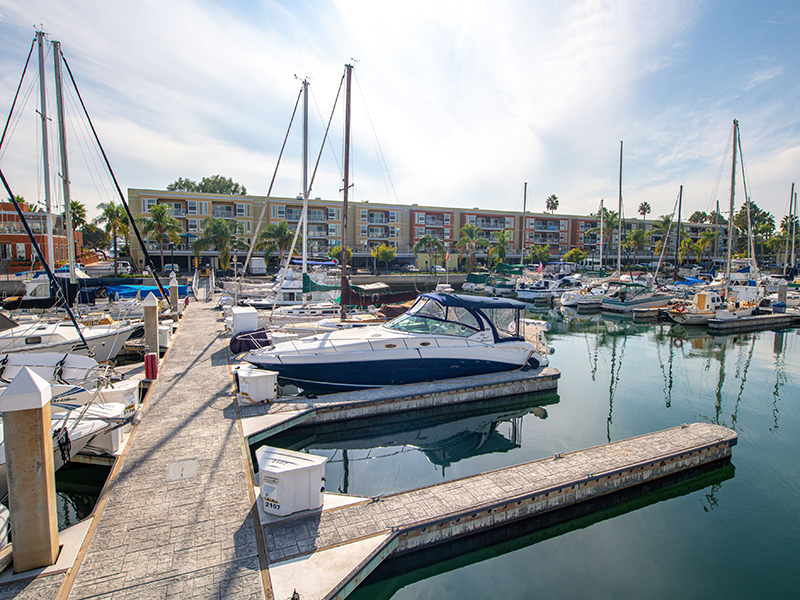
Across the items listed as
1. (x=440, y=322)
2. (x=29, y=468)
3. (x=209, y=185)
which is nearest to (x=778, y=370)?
(x=440, y=322)

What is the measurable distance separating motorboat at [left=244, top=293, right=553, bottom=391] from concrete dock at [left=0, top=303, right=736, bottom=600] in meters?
1.42

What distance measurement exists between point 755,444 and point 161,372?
1564 cm

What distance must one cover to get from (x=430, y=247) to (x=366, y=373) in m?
46.7

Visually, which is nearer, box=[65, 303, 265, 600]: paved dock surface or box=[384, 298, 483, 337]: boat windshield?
box=[65, 303, 265, 600]: paved dock surface

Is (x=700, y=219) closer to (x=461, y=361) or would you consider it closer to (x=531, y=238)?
(x=531, y=238)

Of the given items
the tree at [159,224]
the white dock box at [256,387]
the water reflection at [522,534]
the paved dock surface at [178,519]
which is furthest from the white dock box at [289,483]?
the tree at [159,224]

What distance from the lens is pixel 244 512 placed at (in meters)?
5.81

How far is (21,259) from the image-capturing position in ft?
123

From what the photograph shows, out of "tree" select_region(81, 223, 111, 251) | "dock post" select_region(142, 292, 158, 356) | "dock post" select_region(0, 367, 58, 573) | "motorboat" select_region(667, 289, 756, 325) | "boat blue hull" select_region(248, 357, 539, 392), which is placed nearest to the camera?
"dock post" select_region(0, 367, 58, 573)

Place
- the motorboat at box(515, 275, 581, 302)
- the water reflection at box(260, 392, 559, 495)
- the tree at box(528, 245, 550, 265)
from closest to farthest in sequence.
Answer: the water reflection at box(260, 392, 559, 495), the motorboat at box(515, 275, 581, 302), the tree at box(528, 245, 550, 265)

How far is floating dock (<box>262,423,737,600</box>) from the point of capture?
4.95 m

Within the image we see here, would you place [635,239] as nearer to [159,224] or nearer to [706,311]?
[706,311]

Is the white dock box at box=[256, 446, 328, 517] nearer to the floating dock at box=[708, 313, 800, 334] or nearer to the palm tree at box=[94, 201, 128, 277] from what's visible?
the floating dock at box=[708, 313, 800, 334]

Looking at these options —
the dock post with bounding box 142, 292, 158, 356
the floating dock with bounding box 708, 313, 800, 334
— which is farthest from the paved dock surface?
the floating dock with bounding box 708, 313, 800, 334
